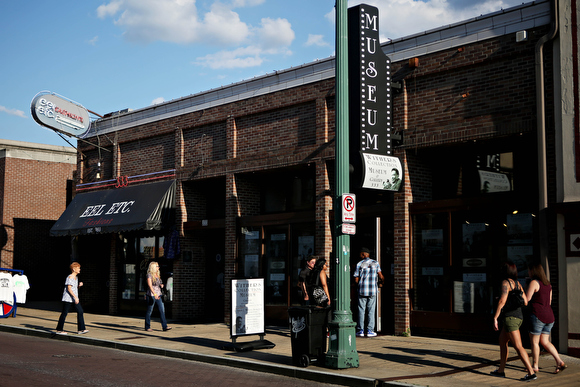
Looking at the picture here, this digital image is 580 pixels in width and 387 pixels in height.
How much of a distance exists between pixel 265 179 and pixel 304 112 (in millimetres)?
2761

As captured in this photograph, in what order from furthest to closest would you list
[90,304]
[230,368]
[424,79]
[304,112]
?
1. [90,304]
2. [304,112]
3. [424,79]
4. [230,368]

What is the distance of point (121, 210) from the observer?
2033 centimetres

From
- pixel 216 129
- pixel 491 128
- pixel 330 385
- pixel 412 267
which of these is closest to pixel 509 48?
pixel 491 128

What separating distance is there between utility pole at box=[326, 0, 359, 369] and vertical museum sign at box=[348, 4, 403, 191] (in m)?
3.10

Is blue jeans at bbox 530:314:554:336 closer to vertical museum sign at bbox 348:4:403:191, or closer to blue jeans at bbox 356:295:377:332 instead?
blue jeans at bbox 356:295:377:332

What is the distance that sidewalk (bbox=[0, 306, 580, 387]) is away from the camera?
923 centimetres

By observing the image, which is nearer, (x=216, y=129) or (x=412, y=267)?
(x=412, y=267)

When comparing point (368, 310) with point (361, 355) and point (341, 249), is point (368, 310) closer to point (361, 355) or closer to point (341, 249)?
point (361, 355)

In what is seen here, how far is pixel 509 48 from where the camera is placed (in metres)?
12.6

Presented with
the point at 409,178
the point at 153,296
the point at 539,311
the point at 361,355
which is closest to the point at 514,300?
the point at 539,311

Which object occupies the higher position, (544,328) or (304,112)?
(304,112)

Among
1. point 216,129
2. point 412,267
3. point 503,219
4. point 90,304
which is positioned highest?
point 216,129

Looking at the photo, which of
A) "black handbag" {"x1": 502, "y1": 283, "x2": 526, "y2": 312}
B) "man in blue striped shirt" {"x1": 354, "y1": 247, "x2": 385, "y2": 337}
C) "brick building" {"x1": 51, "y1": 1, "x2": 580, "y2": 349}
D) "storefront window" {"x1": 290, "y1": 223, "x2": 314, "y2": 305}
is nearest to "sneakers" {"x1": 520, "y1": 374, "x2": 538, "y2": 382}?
"black handbag" {"x1": 502, "y1": 283, "x2": 526, "y2": 312}

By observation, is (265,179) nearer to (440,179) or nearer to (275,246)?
(275,246)
